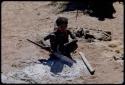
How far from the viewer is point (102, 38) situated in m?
8.26

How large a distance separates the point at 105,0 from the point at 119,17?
0.88 meters

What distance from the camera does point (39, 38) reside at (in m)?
8.29

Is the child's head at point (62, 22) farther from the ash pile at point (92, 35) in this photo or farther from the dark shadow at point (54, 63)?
the ash pile at point (92, 35)

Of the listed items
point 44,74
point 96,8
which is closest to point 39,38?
point 44,74

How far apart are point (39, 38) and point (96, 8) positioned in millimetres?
2624

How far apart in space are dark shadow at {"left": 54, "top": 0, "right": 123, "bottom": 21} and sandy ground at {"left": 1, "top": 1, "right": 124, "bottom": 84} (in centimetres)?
20

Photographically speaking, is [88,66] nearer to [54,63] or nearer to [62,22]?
[54,63]

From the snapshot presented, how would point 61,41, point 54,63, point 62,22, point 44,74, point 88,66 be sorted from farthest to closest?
point 61,41 < point 62,22 < point 54,63 < point 88,66 < point 44,74

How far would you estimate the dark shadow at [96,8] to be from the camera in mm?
9992

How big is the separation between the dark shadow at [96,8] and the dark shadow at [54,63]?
2.91 meters

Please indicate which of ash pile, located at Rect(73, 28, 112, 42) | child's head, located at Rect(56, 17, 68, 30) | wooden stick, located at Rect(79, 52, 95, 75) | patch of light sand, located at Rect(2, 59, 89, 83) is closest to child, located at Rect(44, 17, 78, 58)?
child's head, located at Rect(56, 17, 68, 30)

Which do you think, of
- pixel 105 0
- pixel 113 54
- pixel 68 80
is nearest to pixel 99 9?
pixel 105 0

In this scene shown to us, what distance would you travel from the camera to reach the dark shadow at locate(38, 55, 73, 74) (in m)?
6.77

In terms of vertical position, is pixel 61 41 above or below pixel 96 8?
above
